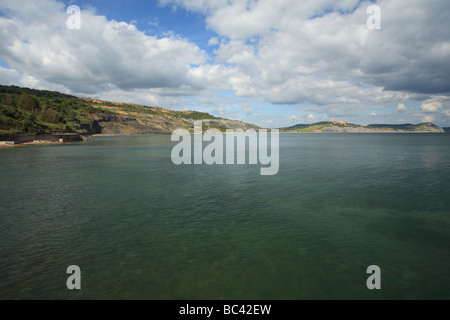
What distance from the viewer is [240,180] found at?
33.7m

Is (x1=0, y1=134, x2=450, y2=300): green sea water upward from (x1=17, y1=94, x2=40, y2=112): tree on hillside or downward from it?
downward

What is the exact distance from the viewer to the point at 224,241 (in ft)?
50.2

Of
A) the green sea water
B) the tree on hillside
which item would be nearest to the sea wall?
the tree on hillside

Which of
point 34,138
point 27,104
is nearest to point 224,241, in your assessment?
point 34,138

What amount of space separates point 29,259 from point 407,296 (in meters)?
17.9

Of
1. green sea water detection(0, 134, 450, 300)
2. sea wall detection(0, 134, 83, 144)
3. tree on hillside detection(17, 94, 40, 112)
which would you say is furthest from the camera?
tree on hillside detection(17, 94, 40, 112)

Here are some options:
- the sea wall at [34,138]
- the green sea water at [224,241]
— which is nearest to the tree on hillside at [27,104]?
the sea wall at [34,138]

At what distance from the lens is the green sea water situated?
10906 mm

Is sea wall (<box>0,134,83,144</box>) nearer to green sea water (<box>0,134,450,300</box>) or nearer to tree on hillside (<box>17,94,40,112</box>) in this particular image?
tree on hillside (<box>17,94,40,112</box>)

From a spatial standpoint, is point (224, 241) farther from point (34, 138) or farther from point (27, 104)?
point (27, 104)

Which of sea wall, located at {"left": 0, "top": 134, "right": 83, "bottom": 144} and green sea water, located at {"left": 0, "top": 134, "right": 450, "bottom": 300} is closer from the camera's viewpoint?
green sea water, located at {"left": 0, "top": 134, "right": 450, "bottom": 300}

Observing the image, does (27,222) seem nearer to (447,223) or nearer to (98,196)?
(98,196)
